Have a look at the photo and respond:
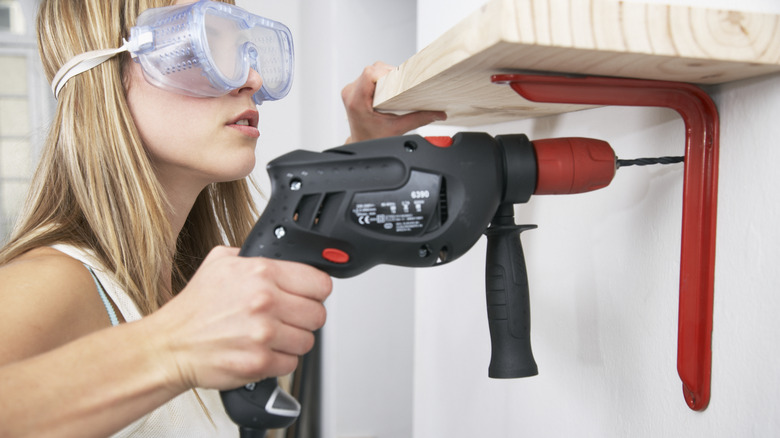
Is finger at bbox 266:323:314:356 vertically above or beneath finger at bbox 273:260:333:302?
beneath

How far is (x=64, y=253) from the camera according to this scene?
740 mm

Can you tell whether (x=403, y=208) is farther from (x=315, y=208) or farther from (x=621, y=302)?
(x=621, y=302)

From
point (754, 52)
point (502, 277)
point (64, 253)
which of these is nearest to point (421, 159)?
point (502, 277)

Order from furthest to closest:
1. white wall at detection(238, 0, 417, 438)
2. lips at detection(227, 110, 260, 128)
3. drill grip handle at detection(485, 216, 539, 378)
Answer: white wall at detection(238, 0, 417, 438), lips at detection(227, 110, 260, 128), drill grip handle at detection(485, 216, 539, 378)

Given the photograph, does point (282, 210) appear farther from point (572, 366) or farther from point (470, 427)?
point (470, 427)

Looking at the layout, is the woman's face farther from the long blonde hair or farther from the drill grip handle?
the drill grip handle

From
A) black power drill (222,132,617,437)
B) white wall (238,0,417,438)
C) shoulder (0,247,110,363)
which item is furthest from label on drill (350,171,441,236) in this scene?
white wall (238,0,417,438)

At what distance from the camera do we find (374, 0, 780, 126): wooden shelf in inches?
15.0

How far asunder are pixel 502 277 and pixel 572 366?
0.22m

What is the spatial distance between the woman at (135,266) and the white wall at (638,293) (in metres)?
0.30

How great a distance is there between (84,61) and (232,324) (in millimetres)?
571

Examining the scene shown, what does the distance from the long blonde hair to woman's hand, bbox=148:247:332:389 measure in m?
0.37

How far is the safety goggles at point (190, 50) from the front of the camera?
0.83 meters

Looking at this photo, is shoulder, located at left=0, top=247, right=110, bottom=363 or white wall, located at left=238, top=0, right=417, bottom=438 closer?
shoulder, located at left=0, top=247, right=110, bottom=363
